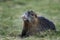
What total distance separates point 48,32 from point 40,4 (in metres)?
9.93

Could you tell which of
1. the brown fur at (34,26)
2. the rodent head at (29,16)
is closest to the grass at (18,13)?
the brown fur at (34,26)

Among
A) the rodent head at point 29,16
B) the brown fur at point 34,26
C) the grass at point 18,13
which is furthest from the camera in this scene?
the grass at point 18,13

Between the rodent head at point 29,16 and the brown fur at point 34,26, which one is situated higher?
the rodent head at point 29,16

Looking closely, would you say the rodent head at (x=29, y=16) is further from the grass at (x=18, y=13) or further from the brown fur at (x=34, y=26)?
the grass at (x=18, y=13)

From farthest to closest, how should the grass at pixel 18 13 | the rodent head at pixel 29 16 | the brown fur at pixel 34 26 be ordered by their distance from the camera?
1. the grass at pixel 18 13
2. the brown fur at pixel 34 26
3. the rodent head at pixel 29 16

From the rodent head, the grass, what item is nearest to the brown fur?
the rodent head

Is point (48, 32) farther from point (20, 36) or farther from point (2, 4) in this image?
point (2, 4)

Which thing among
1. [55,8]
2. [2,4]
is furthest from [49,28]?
[2,4]

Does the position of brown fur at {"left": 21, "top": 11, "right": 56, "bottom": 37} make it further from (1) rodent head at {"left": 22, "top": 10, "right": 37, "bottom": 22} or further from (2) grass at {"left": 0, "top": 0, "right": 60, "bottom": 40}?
(2) grass at {"left": 0, "top": 0, "right": 60, "bottom": 40}

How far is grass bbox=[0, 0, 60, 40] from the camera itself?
→ 1151cm

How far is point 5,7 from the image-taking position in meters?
19.3

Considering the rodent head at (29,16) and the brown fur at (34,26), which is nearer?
the rodent head at (29,16)

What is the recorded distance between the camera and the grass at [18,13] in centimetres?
1151

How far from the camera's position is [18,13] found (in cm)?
1725
